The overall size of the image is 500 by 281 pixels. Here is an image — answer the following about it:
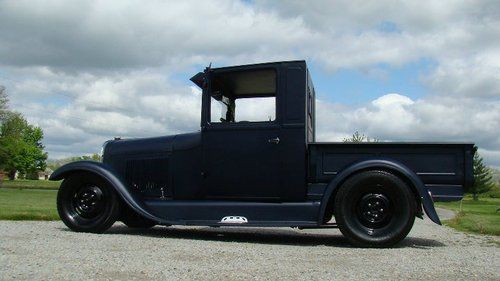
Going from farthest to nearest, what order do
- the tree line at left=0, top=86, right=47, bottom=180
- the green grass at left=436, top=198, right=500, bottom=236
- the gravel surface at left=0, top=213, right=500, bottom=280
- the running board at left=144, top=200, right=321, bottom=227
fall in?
the tree line at left=0, top=86, right=47, bottom=180 < the green grass at left=436, top=198, right=500, bottom=236 < the running board at left=144, top=200, right=321, bottom=227 < the gravel surface at left=0, top=213, right=500, bottom=280

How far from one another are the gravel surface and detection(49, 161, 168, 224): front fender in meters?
0.46

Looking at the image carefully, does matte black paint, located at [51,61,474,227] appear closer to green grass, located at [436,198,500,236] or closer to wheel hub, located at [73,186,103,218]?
wheel hub, located at [73,186,103,218]

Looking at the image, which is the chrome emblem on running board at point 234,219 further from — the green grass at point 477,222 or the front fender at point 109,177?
the green grass at point 477,222

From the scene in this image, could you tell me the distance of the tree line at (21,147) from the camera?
7031cm

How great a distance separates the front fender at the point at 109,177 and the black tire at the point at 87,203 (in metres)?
0.12

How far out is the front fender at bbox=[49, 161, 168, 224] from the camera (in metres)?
7.40

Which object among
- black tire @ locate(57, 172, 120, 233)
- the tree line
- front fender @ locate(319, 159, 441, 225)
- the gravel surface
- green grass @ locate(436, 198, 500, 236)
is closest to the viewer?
the gravel surface

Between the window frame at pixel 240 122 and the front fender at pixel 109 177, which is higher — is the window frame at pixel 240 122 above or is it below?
above

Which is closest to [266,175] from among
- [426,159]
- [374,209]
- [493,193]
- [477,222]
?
[374,209]

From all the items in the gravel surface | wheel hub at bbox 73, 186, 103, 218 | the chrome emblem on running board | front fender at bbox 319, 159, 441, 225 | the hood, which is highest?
the hood

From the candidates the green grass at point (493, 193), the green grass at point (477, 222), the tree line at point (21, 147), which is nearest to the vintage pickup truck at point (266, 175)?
the green grass at point (477, 222)

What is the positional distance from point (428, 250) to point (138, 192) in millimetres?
4257

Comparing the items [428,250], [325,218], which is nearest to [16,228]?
[325,218]

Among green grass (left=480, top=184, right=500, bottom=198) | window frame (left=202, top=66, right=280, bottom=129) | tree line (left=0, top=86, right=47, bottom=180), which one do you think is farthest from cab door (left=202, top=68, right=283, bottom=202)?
green grass (left=480, top=184, right=500, bottom=198)
